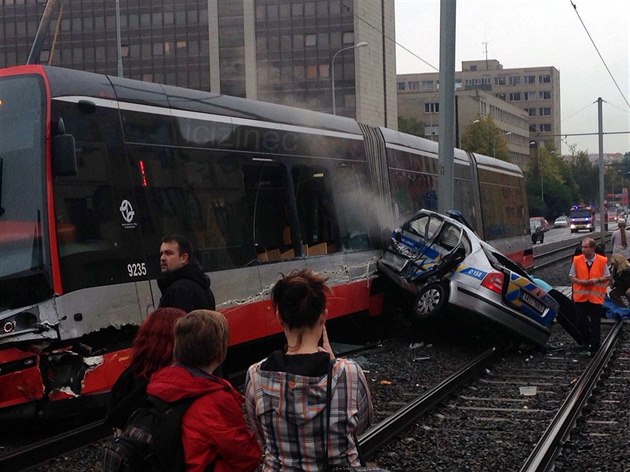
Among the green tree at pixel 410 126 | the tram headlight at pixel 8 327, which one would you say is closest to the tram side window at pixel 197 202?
the tram headlight at pixel 8 327

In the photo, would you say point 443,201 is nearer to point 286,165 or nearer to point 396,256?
point 396,256

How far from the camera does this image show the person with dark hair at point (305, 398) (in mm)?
3258

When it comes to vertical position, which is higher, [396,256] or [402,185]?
[402,185]

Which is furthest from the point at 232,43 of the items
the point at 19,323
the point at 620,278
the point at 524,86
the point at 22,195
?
the point at 524,86

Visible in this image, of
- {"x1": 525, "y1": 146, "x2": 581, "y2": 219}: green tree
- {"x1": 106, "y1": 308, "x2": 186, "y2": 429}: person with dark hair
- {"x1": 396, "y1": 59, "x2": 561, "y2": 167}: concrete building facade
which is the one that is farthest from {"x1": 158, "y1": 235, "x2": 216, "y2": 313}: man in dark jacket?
{"x1": 396, "y1": 59, "x2": 561, "y2": 167}: concrete building facade

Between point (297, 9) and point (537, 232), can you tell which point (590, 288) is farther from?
point (297, 9)

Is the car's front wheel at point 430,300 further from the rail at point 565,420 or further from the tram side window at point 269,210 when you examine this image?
the tram side window at point 269,210

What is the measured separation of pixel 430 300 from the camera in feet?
42.8

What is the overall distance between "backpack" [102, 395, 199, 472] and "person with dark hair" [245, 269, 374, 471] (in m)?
0.28

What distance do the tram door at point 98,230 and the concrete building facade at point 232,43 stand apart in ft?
229

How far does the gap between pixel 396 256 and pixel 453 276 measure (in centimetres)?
153

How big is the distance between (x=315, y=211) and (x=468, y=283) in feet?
7.66

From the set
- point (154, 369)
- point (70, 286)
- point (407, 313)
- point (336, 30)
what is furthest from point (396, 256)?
point (336, 30)

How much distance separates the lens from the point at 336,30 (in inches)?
3219
